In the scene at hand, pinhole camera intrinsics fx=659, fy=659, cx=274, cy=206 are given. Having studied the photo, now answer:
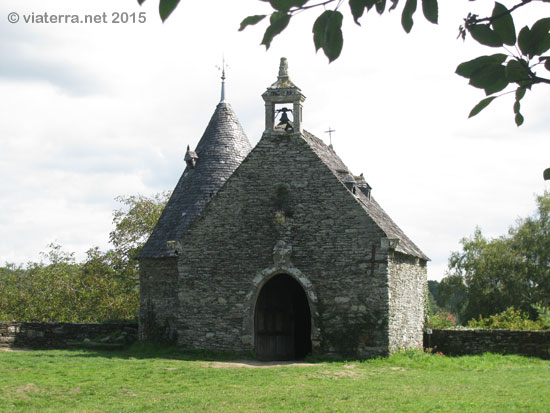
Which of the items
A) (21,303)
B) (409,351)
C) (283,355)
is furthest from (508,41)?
(21,303)

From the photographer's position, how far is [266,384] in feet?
42.2

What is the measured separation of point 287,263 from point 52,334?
8824mm

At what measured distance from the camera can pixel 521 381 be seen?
13.6 meters

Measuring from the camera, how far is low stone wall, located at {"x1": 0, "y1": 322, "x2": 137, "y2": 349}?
21109mm

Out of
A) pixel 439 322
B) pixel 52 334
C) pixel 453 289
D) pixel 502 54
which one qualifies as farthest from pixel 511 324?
pixel 502 54

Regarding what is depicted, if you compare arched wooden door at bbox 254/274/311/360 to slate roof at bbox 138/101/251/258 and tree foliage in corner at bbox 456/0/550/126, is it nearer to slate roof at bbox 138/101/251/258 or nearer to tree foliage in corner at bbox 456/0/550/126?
slate roof at bbox 138/101/251/258

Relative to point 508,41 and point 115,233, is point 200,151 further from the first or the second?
point 508,41

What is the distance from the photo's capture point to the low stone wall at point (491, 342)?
18.6 m

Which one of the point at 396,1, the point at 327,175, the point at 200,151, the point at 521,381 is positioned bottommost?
the point at 521,381

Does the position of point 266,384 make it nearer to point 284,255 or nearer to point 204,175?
point 284,255

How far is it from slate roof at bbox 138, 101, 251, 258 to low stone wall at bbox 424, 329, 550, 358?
8.34 meters

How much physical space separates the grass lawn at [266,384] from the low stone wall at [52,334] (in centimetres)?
352

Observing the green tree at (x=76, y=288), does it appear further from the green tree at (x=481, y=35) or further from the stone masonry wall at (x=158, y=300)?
the green tree at (x=481, y=35)

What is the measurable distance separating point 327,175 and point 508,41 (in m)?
15.1
